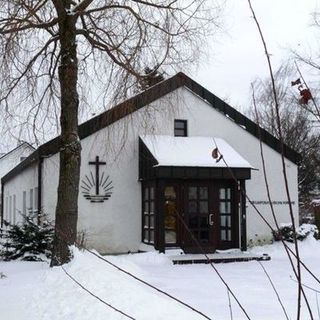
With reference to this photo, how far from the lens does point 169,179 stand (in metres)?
16.4

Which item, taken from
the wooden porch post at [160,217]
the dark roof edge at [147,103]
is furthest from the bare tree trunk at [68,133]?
the wooden porch post at [160,217]

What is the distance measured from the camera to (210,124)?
60.3 feet

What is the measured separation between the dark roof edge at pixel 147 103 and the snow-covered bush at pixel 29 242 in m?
2.76

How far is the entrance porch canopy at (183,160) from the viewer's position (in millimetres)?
15719

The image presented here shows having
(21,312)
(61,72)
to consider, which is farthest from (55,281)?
(61,72)

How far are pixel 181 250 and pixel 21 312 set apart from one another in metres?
8.97

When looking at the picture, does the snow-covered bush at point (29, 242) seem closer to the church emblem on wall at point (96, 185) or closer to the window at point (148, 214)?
the church emblem on wall at point (96, 185)

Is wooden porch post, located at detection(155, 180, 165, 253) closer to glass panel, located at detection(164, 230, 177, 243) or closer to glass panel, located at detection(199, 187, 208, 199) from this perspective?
glass panel, located at detection(164, 230, 177, 243)

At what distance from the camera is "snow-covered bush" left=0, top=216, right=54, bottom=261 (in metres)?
14.0

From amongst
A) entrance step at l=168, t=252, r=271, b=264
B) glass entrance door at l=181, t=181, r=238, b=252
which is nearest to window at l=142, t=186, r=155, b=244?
glass entrance door at l=181, t=181, r=238, b=252

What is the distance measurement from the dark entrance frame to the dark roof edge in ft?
5.32

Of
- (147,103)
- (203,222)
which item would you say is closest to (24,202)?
(203,222)

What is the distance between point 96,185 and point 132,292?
365 inches

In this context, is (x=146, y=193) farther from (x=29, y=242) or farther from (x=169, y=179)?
(x=29, y=242)
